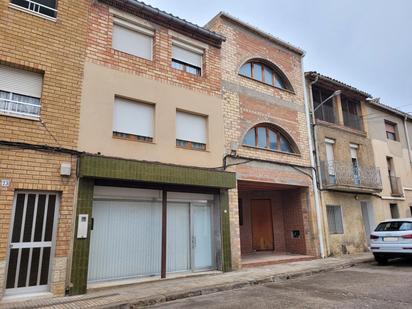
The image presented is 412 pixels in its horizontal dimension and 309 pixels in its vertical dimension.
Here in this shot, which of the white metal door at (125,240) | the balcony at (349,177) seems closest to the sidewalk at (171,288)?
the white metal door at (125,240)

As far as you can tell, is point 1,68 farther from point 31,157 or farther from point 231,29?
point 231,29

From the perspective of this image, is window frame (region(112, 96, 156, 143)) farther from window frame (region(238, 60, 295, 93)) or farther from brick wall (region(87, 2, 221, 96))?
window frame (region(238, 60, 295, 93))

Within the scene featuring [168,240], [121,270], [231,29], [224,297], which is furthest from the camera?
[231,29]

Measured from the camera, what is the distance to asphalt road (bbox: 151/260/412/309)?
241 inches

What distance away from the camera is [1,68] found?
753 cm

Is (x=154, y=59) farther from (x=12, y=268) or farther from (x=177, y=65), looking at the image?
(x=12, y=268)

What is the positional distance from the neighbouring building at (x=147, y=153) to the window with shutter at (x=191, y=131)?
0.04m

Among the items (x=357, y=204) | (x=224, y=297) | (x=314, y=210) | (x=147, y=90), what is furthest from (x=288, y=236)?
(x=147, y=90)

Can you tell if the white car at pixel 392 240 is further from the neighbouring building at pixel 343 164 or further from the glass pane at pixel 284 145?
the glass pane at pixel 284 145

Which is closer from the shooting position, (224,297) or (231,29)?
(224,297)

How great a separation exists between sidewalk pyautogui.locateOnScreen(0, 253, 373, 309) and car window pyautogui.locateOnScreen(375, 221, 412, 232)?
2251 mm

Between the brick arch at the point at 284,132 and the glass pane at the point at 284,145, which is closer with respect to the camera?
the brick arch at the point at 284,132

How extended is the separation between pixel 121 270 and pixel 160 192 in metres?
2.44

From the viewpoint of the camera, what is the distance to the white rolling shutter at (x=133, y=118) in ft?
29.5
